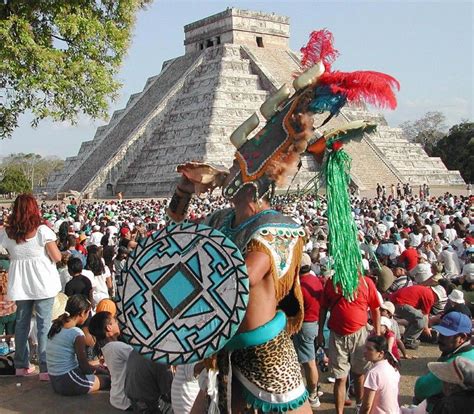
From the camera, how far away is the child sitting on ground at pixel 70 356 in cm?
560

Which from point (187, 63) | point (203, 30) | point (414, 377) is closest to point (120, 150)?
point (187, 63)

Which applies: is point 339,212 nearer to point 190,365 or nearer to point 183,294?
point 183,294

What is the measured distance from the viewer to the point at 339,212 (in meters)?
3.28

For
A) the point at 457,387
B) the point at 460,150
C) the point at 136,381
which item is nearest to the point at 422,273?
the point at 136,381

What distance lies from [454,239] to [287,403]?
1010 centimetres

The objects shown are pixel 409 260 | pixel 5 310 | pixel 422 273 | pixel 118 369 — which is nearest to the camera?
pixel 118 369

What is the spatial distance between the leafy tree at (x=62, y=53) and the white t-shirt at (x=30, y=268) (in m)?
4.54

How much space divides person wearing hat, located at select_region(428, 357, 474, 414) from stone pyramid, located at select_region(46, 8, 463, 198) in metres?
30.8

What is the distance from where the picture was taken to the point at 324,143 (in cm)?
326

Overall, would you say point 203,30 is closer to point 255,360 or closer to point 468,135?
point 468,135

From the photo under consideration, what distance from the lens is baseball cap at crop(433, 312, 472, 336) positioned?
13.5 ft

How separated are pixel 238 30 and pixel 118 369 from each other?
146ft

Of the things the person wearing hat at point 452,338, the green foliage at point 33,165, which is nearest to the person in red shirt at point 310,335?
the person wearing hat at point 452,338

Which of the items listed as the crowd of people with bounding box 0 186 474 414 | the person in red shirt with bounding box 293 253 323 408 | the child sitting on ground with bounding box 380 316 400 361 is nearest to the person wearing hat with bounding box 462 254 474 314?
the crowd of people with bounding box 0 186 474 414
